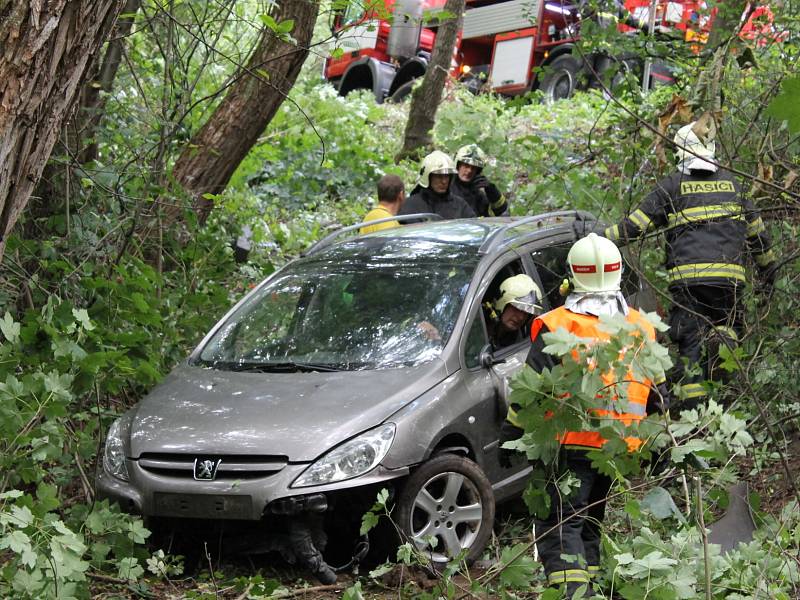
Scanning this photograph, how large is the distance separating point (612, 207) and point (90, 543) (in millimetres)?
4881

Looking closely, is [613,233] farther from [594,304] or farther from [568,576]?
[568,576]

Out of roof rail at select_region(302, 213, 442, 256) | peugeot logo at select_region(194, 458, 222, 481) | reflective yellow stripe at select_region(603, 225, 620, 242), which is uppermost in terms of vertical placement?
reflective yellow stripe at select_region(603, 225, 620, 242)

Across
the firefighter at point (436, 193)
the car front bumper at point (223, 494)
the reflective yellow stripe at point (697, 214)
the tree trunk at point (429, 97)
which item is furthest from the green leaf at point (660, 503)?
the tree trunk at point (429, 97)

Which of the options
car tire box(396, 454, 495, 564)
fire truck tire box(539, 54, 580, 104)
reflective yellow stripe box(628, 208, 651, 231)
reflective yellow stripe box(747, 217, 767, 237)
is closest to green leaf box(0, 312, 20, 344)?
car tire box(396, 454, 495, 564)

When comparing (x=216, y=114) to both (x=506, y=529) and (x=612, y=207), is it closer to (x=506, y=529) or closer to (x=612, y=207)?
(x=612, y=207)

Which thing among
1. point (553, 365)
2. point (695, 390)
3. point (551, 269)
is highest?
point (551, 269)

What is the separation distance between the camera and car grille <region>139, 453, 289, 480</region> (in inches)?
191

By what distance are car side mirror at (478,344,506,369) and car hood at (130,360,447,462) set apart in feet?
0.93

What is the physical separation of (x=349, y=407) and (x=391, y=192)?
131 inches

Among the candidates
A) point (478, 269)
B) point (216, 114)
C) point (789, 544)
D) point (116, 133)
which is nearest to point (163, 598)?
point (478, 269)

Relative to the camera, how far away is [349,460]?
4.85 metres

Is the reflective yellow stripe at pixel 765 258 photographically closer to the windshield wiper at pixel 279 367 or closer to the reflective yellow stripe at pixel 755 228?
the reflective yellow stripe at pixel 755 228

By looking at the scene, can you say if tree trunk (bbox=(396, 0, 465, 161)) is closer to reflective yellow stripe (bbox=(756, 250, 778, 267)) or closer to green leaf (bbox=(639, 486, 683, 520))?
reflective yellow stripe (bbox=(756, 250, 778, 267))

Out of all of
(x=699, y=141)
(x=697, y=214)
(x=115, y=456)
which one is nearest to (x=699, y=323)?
(x=697, y=214)
